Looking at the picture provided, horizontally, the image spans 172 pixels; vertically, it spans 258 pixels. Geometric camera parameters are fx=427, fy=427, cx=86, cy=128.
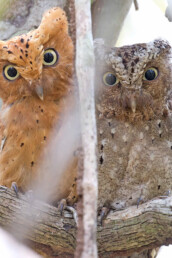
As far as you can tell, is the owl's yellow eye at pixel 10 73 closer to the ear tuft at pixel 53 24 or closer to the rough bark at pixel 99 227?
the ear tuft at pixel 53 24

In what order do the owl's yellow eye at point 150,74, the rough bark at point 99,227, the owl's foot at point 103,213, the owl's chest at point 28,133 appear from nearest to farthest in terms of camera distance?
1. the rough bark at point 99,227
2. the owl's foot at point 103,213
3. the owl's yellow eye at point 150,74
4. the owl's chest at point 28,133

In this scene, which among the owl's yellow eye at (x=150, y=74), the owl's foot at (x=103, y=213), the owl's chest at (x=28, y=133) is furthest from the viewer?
the owl's chest at (x=28, y=133)

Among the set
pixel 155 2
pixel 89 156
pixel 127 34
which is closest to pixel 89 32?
pixel 89 156

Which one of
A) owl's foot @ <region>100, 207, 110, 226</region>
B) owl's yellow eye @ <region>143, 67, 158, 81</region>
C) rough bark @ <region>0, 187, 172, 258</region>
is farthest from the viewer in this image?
owl's yellow eye @ <region>143, 67, 158, 81</region>

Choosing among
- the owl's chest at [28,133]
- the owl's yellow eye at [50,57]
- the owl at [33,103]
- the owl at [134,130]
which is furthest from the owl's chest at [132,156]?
the owl's yellow eye at [50,57]

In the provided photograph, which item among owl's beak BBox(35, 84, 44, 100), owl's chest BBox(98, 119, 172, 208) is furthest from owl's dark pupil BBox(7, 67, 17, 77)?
owl's chest BBox(98, 119, 172, 208)

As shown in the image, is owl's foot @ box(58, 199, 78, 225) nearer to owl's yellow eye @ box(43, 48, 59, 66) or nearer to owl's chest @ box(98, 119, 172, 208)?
owl's chest @ box(98, 119, 172, 208)
